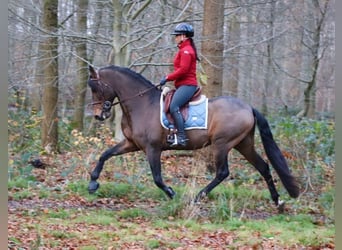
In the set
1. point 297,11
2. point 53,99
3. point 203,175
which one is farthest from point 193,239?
point 297,11

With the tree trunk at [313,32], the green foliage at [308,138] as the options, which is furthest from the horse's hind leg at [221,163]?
the tree trunk at [313,32]

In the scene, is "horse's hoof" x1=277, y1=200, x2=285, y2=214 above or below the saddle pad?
below

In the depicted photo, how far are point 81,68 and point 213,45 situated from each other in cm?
358

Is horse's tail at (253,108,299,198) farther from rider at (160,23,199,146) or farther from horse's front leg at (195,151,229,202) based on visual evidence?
rider at (160,23,199,146)

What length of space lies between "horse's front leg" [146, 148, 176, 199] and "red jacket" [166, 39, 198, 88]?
119 cm

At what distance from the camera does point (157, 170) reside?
8.94m

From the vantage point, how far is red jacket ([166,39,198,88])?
8742mm

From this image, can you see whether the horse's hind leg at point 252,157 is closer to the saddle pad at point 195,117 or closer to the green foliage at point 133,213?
the saddle pad at point 195,117

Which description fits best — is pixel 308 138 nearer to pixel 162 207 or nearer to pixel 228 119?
pixel 228 119

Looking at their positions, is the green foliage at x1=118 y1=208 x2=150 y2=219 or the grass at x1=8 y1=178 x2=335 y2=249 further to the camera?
the green foliage at x1=118 y1=208 x2=150 y2=219

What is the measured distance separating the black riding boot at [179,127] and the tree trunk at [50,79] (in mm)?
5264

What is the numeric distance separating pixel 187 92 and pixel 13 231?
3.53 meters

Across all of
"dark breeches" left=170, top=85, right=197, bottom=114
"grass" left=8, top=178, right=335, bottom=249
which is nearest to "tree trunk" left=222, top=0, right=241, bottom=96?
"dark breeches" left=170, top=85, right=197, bottom=114

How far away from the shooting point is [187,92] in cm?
893
